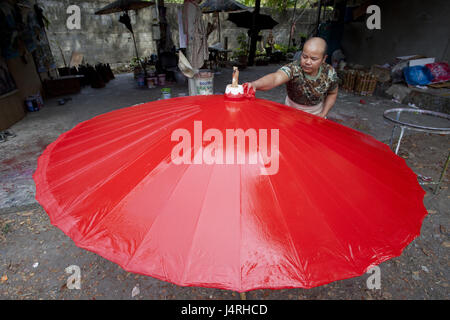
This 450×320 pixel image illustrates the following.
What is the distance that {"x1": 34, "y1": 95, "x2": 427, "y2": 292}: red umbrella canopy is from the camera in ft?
2.97

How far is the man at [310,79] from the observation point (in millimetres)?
2367

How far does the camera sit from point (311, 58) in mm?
2447

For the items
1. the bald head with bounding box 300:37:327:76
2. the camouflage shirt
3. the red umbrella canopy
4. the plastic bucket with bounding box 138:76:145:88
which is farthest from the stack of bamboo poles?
the red umbrella canopy

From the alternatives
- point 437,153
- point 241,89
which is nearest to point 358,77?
point 437,153

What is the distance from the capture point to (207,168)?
1.07 meters

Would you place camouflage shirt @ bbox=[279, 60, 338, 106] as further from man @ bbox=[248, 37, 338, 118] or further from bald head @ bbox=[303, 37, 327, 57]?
bald head @ bbox=[303, 37, 327, 57]

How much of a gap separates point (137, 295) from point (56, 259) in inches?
45.5

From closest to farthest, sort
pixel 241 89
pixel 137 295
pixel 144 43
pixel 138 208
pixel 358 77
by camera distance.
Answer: pixel 138 208 < pixel 241 89 < pixel 137 295 < pixel 358 77 < pixel 144 43

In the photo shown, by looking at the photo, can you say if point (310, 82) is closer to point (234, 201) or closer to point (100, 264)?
point (234, 201)

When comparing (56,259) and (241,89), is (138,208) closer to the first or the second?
(241,89)

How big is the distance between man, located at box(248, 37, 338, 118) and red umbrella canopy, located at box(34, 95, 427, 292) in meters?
1.09

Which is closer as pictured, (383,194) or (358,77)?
(383,194)

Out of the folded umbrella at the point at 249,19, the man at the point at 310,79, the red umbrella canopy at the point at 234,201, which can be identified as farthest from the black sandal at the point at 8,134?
the folded umbrella at the point at 249,19

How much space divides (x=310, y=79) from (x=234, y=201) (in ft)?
7.64
